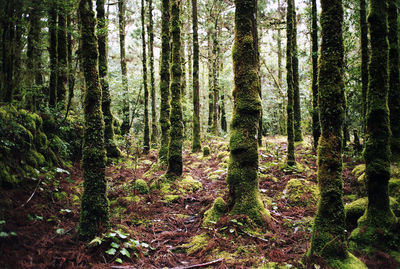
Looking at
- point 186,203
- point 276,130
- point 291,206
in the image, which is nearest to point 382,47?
point 291,206

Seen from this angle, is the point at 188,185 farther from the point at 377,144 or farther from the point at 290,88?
the point at 290,88

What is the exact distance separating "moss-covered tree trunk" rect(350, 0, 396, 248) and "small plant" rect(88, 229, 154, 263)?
4.55 m

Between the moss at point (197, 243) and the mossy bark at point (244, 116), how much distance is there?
917 millimetres

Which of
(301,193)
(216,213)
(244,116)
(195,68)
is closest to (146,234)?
(216,213)

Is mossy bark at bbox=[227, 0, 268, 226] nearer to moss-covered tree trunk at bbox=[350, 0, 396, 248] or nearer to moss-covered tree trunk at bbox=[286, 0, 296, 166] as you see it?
moss-covered tree trunk at bbox=[350, 0, 396, 248]

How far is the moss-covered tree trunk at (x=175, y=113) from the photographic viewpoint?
9.32m

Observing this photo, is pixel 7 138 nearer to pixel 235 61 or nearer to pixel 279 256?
pixel 235 61

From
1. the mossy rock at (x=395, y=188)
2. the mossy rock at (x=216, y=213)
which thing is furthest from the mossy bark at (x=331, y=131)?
the mossy rock at (x=395, y=188)

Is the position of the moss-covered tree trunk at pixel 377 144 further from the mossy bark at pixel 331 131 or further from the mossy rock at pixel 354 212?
the mossy bark at pixel 331 131

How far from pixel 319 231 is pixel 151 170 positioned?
8.07m

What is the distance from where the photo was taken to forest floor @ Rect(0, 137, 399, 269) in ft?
12.3

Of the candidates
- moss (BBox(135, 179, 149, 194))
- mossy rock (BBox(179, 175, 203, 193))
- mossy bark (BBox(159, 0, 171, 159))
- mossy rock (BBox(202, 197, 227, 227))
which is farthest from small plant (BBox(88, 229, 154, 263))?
mossy bark (BBox(159, 0, 171, 159))

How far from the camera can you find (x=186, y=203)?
7523 mm

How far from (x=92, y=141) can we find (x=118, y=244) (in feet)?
6.93
